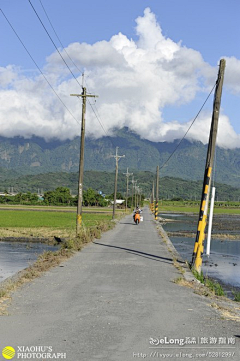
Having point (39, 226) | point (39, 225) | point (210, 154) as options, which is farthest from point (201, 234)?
point (39, 225)

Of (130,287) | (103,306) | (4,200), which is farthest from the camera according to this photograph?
(4,200)

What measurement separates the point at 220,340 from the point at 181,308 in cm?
229

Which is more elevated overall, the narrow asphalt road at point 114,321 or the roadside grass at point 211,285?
the narrow asphalt road at point 114,321

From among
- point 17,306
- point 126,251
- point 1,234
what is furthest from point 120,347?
point 1,234

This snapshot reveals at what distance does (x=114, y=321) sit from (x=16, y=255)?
14.8 metres

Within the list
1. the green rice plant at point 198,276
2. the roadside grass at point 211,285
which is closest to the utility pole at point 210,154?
the green rice plant at point 198,276

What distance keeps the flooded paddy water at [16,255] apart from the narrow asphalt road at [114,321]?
4.16m

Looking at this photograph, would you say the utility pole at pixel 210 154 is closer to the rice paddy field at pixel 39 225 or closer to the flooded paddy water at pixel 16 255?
the flooded paddy water at pixel 16 255

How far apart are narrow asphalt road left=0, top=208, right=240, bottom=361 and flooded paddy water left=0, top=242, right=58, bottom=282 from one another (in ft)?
13.6

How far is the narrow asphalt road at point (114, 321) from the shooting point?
260 inches

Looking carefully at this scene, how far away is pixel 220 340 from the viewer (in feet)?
23.4

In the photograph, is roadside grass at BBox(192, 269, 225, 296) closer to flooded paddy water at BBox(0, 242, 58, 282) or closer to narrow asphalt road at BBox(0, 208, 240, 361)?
narrow asphalt road at BBox(0, 208, 240, 361)

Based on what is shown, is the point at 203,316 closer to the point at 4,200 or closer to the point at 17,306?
the point at 17,306

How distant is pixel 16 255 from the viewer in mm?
22156
